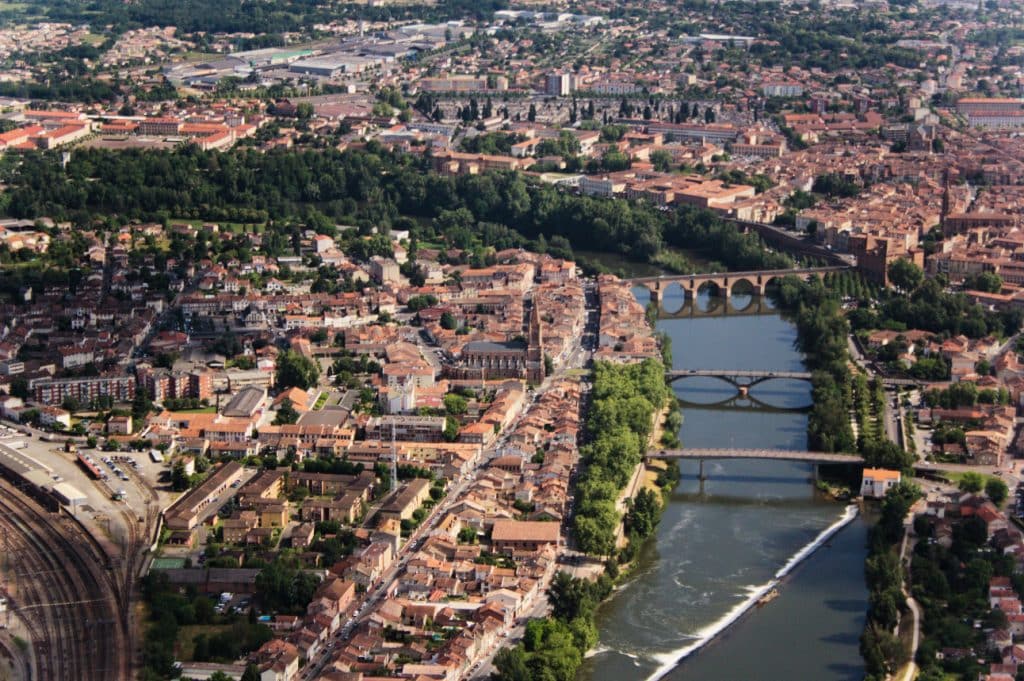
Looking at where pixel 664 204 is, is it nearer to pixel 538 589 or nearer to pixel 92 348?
pixel 92 348

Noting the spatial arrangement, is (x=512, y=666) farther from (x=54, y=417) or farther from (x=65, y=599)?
(x=54, y=417)

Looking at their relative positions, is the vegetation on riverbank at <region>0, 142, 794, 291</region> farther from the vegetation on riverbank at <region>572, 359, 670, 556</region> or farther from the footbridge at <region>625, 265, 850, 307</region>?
the vegetation on riverbank at <region>572, 359, 670, 556</region>

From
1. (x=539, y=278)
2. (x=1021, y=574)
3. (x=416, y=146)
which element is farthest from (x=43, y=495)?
(x=416, y=146)

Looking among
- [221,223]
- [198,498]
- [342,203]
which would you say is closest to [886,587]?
[198,498]

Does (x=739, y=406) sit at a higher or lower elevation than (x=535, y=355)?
lower

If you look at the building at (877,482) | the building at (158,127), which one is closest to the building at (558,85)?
the building at (158,127)

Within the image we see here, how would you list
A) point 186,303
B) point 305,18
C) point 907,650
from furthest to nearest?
point 305,18 < point 186,303 < point 907,650
